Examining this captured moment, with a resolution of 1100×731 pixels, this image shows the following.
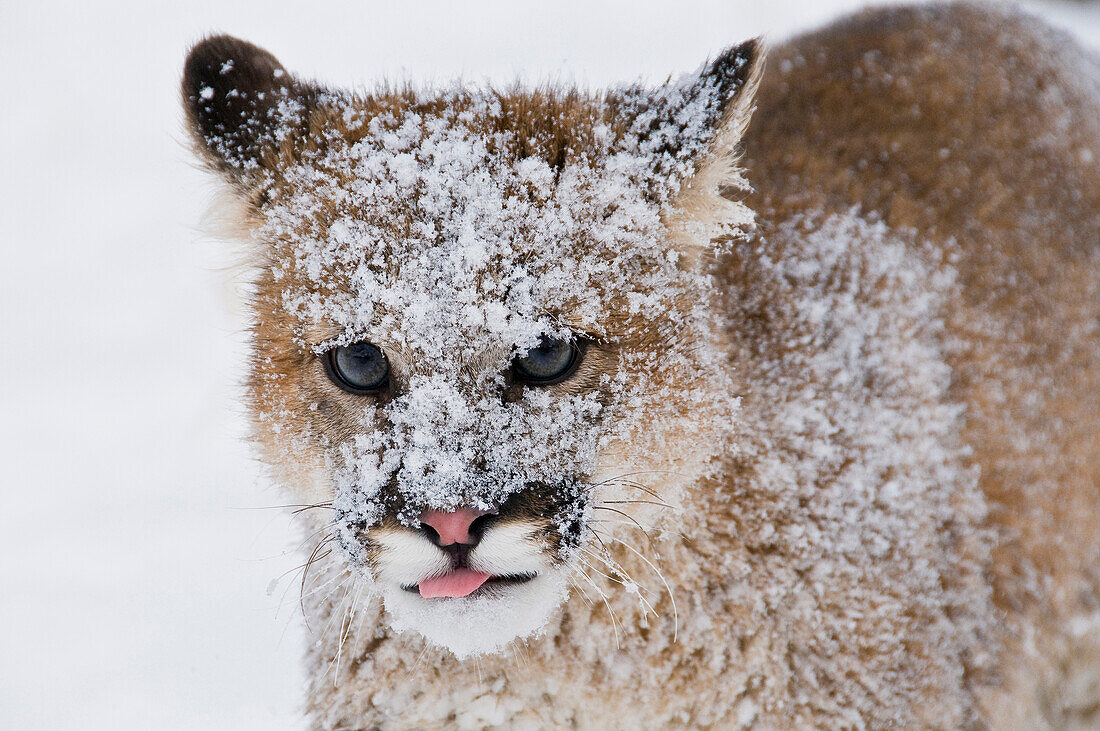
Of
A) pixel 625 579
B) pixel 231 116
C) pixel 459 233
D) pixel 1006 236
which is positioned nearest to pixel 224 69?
pixel 231 116

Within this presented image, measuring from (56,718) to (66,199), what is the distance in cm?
515

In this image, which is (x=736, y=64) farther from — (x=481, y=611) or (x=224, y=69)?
(x=481, y=611)

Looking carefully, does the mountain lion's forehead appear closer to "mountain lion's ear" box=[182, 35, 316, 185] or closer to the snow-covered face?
the snow-covered face

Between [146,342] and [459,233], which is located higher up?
[459,233]

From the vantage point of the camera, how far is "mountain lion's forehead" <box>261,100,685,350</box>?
93.3 inches

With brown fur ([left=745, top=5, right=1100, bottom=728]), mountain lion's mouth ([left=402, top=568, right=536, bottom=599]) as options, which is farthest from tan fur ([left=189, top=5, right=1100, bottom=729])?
mountain lion's mouth ([left=402, top=568, right=536, bottom=599])

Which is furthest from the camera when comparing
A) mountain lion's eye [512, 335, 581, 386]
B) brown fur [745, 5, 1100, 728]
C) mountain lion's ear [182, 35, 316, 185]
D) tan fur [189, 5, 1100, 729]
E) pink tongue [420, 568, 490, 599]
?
brown fur [745, 5, 1100, 728]

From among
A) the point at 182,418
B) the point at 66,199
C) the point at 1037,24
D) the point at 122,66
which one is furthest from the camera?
the point at 122,66

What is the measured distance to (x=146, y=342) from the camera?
6.28m

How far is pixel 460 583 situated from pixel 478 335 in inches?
24.2

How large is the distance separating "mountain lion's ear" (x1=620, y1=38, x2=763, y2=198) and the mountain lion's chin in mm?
1153

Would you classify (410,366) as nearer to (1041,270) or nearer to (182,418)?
(1041,270)

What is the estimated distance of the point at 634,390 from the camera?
2598 mm

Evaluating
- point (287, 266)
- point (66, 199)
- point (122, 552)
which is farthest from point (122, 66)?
point (287, 266)
